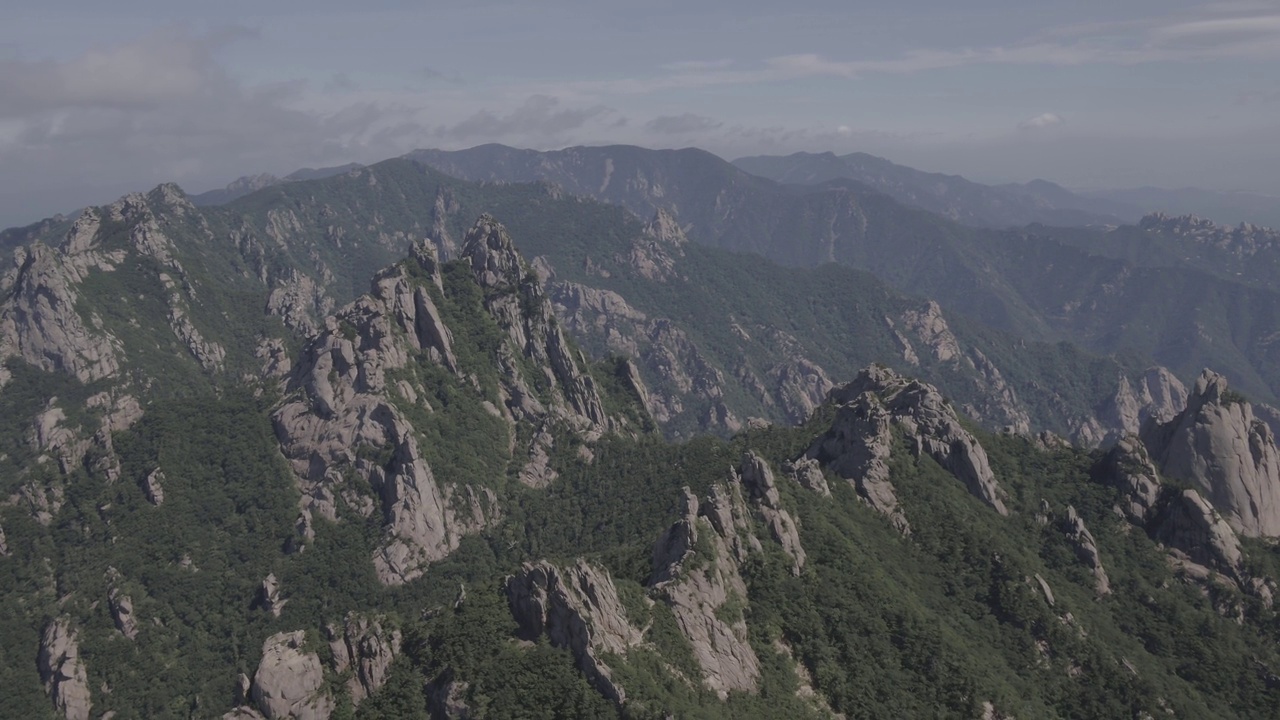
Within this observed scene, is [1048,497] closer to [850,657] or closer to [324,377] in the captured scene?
[850,657]

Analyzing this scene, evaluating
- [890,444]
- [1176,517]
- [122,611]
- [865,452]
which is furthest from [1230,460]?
[122,611]

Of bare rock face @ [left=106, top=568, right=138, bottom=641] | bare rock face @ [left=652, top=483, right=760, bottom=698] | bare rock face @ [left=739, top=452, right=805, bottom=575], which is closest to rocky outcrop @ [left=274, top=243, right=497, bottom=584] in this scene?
bare rock face @ [left=106, top=568, right=138, bottom=641]

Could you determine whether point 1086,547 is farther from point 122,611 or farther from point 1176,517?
point 122,611

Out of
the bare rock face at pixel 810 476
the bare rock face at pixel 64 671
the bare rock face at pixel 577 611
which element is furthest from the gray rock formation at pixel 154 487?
the bare rock face at pixel 810 476

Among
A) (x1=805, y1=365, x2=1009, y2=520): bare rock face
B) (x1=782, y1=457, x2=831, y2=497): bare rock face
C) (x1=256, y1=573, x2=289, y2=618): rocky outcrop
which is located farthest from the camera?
(x1=256, y1=573, x2=289, y2=618): rocky outcrop

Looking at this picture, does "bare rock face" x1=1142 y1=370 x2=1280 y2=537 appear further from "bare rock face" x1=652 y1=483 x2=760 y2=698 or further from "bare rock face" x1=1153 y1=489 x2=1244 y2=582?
"bare rock face" x1=652 y1=483 x2=760 y2=698

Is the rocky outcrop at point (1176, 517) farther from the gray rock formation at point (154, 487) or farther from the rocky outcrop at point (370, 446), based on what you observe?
the gray rock formation at point (154, 487)
